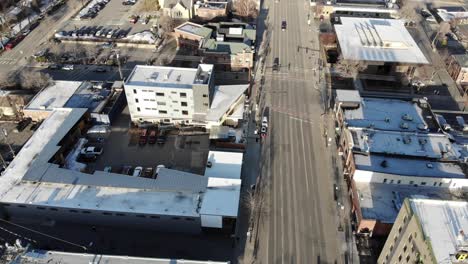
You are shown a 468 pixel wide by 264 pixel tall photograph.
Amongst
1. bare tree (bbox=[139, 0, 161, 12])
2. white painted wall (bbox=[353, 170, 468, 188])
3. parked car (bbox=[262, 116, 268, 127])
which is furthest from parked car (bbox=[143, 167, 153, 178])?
bare tree (bbox=[139, 0, 161, 12])

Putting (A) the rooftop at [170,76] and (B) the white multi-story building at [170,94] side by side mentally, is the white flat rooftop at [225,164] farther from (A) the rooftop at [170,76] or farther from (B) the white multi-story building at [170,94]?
(A) the rooftop at [170,76]

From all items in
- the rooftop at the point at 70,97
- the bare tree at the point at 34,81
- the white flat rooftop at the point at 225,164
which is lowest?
the white flat rooftop at the point at 225,164

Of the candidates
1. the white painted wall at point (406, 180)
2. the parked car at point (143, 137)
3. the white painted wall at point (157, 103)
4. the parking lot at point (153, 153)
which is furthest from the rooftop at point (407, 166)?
the parked car at point (143, 137)

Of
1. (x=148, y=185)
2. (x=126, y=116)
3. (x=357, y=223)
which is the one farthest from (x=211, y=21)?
(x=357, y=223)

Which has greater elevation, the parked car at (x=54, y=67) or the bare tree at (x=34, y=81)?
the parked car at (x=54, y=67)

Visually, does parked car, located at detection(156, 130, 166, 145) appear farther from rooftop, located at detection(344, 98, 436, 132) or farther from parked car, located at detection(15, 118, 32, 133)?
rooftop, located at detection(344, 98, 436, 132)

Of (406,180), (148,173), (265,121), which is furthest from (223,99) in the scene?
(406,180)

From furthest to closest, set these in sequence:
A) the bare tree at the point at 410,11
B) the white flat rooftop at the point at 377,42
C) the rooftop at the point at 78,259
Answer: the bare tree at the point at 410,11
the white flat rooftop at the point at 377,42
the rooftop at the point at 78,259
